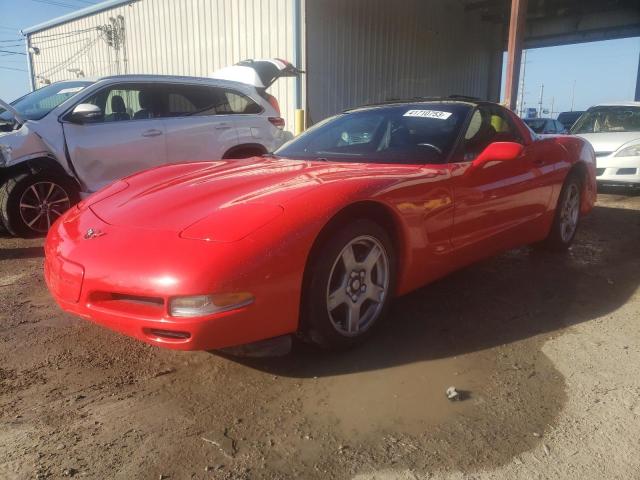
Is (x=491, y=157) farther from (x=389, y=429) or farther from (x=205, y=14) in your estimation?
(x=205, y=14)

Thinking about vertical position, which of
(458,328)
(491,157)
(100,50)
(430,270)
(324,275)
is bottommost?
(458,328)

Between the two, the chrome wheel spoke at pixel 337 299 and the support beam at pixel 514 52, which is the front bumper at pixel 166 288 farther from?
the support beam at pixel 514 52

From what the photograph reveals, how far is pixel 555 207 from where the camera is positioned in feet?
13.5

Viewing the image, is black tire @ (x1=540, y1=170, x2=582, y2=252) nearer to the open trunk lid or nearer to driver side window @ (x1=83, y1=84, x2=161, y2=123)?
driver side window @ (x1=83, y1=84, x2=161, y2=123)

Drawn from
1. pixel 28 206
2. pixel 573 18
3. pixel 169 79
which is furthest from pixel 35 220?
pixel 573 18

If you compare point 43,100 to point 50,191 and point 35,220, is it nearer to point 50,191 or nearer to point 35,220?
point 50,191

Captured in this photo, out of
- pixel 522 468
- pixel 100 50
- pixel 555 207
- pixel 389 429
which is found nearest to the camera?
pixel 522 468

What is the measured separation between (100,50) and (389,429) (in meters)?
16.7

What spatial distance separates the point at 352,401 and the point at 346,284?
0.57 m

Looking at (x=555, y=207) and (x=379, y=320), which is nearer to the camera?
(x=379, y=320)

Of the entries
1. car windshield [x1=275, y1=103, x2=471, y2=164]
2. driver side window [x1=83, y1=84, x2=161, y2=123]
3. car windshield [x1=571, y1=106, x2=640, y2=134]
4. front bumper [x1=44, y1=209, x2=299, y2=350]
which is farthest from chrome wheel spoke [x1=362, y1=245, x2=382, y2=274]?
car windshield [x1=571, y1=106, x2=640, y2=134]

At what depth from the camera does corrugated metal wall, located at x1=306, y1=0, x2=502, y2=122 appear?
11.9 meters

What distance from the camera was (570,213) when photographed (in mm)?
4473

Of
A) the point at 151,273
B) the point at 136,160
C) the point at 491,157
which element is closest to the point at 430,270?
the point at 491,157
